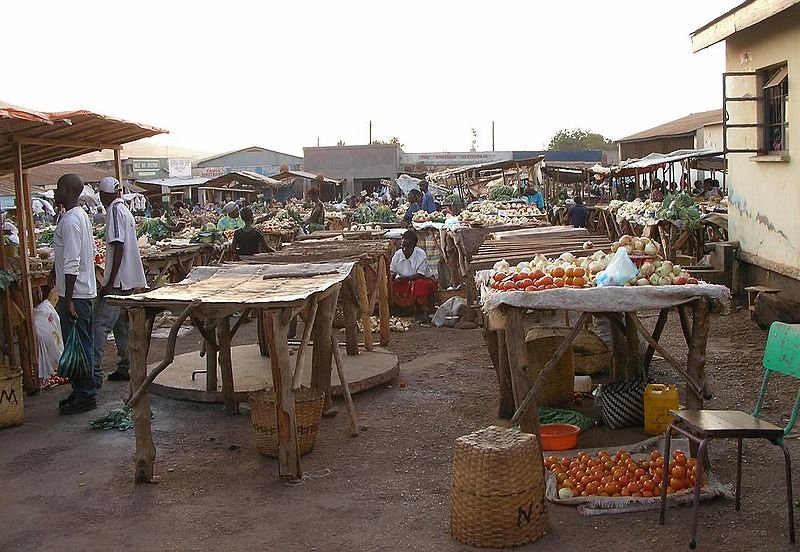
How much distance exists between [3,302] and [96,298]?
3.46 ft

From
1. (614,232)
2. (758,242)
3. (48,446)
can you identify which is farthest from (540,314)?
(614,232)

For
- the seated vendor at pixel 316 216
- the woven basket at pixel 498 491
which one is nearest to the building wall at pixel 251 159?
the seated vendor at pixel 316 216

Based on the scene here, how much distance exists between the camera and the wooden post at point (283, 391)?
5383mm

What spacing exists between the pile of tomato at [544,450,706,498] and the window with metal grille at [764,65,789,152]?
6699 millimetres

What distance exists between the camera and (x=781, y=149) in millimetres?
10789

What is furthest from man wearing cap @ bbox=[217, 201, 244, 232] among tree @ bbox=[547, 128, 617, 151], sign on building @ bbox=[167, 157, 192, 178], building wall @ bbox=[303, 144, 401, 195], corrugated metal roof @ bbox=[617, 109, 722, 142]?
tree @ bbox=[547, 128, 617, 151]

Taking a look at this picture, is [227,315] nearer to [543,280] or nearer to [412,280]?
[543,280]

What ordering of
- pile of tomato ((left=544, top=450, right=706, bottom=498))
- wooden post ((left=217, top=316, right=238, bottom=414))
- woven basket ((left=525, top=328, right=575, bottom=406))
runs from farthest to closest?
wooden post ((left=217, top=316, right=238, bottom=414)) < woven basket ((left=525, top=328, right=575, bottom=406)) < pile of tomato ((left=544, top=450, right=706, bottom=498))

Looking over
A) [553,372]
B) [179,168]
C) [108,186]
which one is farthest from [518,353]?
[179,168]

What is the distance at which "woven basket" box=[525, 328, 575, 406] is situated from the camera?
23.4 feet

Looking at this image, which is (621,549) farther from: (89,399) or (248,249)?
(248,249)

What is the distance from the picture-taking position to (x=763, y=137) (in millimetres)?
11211

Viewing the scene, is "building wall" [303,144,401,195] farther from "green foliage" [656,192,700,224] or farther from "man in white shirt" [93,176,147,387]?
"man in white shirt" [93,176,147,387]

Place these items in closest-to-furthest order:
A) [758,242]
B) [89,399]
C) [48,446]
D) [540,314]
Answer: [48,446] → [89,399] → [540,314] → [758,242]
